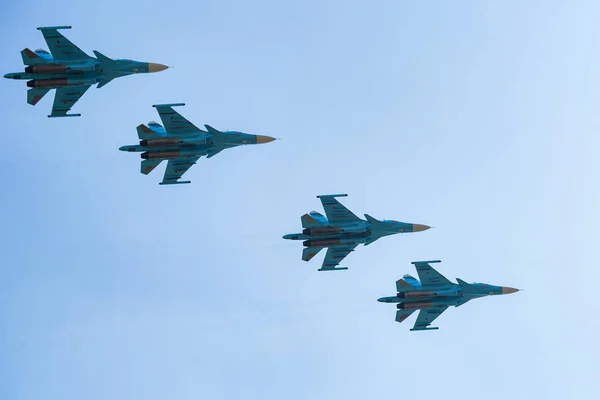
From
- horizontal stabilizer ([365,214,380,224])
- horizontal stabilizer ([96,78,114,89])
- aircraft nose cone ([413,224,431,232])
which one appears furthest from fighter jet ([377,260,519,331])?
horizontal stabilizer ([96,78,114,89])

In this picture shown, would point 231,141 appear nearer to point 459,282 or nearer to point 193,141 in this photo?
point 193,141

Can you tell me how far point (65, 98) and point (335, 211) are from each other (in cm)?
2717

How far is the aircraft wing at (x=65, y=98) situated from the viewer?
116562 mm

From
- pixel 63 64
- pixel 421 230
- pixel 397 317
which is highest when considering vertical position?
pixel 63 64

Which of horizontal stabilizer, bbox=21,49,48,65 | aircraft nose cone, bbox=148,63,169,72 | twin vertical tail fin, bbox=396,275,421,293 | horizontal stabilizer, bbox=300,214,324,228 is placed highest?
aircraft nose cone, bbox=148,63,169,72

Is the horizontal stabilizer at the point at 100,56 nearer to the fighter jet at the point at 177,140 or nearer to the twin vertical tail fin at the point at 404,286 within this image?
the fighter jet at the point at 177,140

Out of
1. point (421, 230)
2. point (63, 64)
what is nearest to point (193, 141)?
point (63, 64)

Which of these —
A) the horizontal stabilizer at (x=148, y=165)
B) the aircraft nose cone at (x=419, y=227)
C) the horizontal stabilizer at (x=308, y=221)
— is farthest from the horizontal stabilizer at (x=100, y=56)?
the aircraft nose cone at (x=419, y=227)

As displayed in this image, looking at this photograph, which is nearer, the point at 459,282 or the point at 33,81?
the point at 33,81

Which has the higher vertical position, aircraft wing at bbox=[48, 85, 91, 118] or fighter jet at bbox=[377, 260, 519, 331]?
aircraft wing at bbox=[48, 85, 91, 118]

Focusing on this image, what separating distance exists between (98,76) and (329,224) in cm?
2568

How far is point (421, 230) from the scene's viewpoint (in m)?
125

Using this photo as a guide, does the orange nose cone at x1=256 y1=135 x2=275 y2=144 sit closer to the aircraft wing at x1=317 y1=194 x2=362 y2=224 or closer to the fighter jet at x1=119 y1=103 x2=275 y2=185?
the fighter jet at x1=119 y1=103 x2=275 y2=185

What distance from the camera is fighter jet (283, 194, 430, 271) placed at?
399 feet
